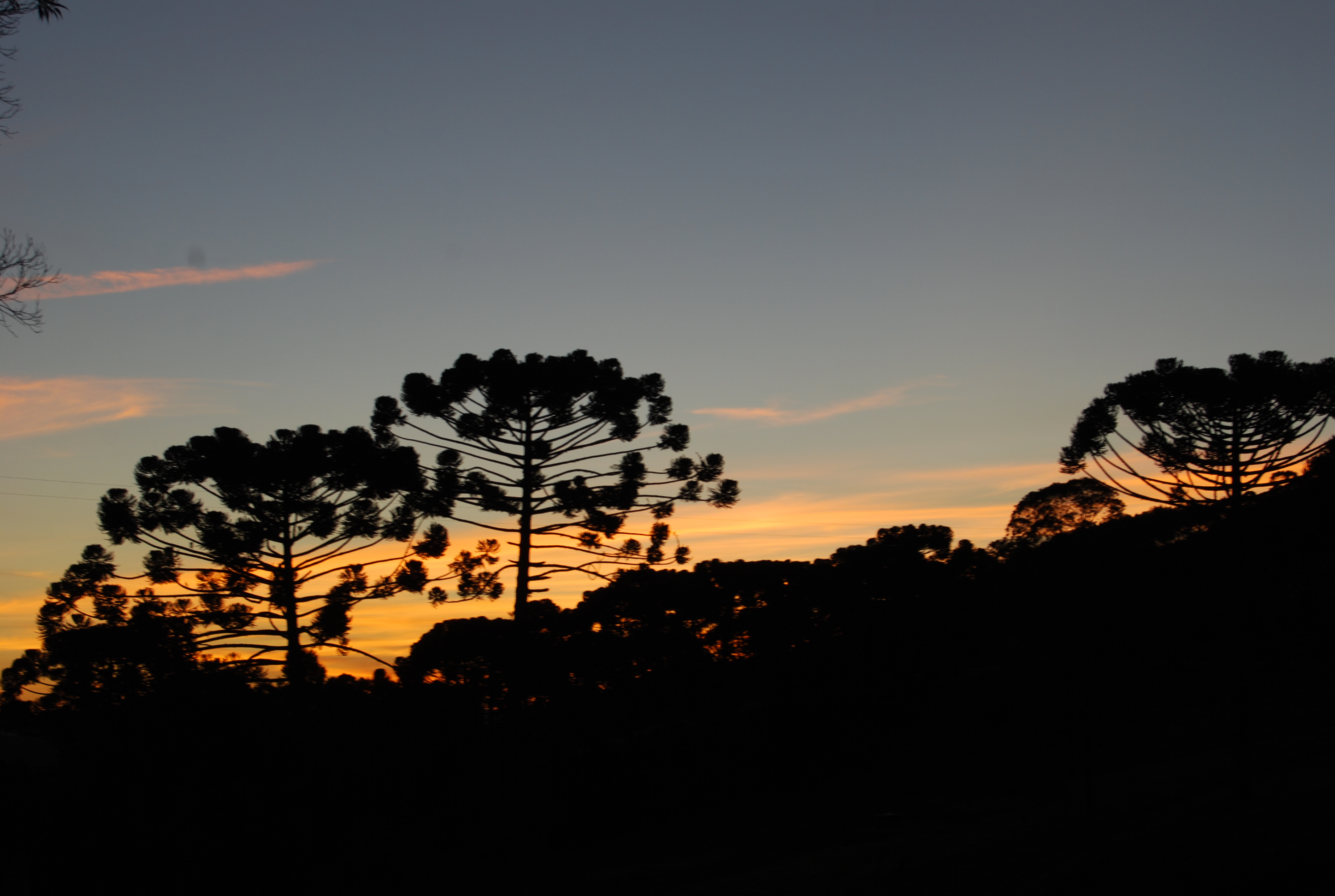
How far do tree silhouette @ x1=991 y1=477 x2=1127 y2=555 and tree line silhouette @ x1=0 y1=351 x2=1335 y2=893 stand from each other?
149 millimetres

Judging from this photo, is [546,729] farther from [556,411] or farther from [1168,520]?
[1168,520]

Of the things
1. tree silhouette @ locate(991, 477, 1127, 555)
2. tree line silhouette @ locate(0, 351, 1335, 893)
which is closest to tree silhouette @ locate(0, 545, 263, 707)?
tree line silhouette @ locate(0, 351, 1335, 893)

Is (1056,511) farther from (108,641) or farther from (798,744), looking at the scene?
(108,641)

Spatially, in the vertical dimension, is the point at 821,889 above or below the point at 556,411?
below

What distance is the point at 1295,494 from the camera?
3431 cm

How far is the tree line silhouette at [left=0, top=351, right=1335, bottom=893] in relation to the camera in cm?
2008

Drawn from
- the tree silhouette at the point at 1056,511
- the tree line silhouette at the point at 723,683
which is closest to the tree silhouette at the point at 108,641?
the tree line silhouette at the point at 723,683

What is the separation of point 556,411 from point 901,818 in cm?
1591

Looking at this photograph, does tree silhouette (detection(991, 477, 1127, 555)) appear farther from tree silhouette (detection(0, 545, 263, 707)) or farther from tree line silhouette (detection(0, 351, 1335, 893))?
tree silhouette (detection(0, 545, 263, 707))

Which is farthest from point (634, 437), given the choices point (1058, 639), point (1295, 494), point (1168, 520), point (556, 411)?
point (1295, 494)

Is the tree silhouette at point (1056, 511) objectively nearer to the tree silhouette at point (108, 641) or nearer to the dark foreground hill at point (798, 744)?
the dark foreground hill at point (798, 744)

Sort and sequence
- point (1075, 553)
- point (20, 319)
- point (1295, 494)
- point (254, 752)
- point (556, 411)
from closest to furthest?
1. point (20, 319)
2. point (254, 752)
3. point (1075, 553)
4. point (556, 411)
5. point (1295, 494)

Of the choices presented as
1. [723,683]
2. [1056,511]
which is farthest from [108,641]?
[1056,511]

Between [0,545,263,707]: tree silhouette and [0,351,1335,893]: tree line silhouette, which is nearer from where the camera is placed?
[0,351,1335,893]: tree line silhouette
